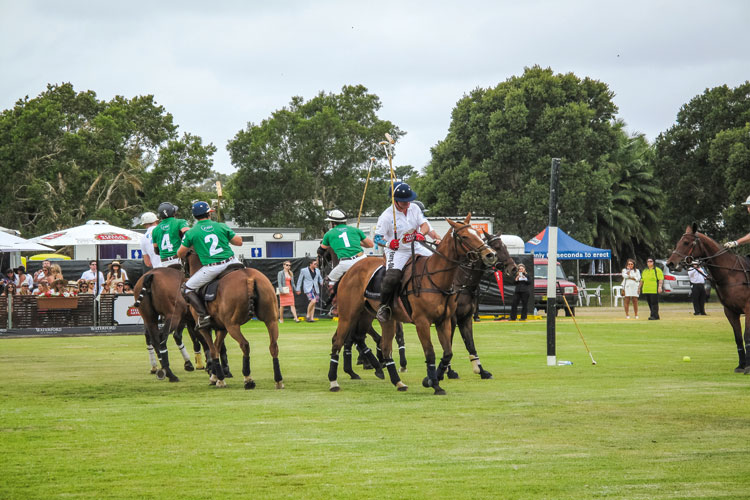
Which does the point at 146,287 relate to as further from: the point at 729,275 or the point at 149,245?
the point at 729,275

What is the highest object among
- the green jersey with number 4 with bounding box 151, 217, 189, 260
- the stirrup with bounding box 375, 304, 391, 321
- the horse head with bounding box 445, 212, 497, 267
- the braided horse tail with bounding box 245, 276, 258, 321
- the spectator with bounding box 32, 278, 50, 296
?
the green jersey with number 4 with bounding box 151, 217, 189, 260

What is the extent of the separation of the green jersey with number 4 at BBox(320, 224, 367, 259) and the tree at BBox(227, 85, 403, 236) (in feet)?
158

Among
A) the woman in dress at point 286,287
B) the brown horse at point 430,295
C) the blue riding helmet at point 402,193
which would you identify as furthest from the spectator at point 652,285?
the brown horse at point 430,295

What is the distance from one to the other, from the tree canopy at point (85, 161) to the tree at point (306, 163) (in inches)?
305

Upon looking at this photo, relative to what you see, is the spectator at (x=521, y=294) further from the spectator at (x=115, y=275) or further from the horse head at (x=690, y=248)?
the horse head at (x=690, y=248)

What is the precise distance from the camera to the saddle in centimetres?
1306

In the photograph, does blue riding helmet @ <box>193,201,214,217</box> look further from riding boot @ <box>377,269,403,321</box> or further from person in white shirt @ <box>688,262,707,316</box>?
person in white shirt @ <box>688,262,707,316</box>

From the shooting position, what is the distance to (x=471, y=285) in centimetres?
1315

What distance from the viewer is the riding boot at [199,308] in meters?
13.2

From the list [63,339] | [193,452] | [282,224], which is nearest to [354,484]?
[193,452]

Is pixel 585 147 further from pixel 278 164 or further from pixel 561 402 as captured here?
pixel 561 402

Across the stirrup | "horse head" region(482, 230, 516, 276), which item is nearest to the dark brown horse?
"horse head" region(482, 230, 516, 276)

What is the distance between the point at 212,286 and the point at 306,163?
170ft

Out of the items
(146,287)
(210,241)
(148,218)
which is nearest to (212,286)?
(210,241)
